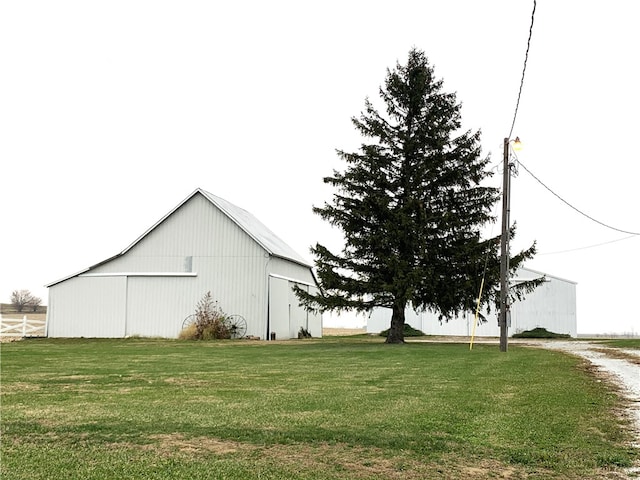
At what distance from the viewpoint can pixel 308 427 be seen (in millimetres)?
7746

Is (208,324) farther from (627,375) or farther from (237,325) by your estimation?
(627,375)

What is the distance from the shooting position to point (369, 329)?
53656 mm

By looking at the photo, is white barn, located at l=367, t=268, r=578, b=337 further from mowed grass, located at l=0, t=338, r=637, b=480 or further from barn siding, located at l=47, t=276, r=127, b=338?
mowed grass, located at l=0, t=338, r=637, b=480

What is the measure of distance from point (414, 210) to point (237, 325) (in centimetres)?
1181

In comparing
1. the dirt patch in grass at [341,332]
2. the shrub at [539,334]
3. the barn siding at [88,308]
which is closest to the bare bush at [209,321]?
the barn siding at [88,308]

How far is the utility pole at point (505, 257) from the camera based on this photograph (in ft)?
80.8

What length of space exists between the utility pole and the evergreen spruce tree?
4.68 metres

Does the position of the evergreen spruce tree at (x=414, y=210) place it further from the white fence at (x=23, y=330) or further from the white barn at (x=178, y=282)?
the white fence at (x=23, y=330)

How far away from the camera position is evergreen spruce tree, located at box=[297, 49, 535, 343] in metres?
30.0

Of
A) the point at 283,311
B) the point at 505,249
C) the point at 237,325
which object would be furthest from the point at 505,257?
the point at 283,311

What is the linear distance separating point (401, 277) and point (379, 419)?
20.9 m

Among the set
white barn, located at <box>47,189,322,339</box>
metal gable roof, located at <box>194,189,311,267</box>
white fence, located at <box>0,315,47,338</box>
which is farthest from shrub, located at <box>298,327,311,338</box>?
white fence, located at <box>0,315,47,338</box>

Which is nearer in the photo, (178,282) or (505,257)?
(505,257)

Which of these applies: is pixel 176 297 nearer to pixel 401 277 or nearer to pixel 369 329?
pixel 401 277
